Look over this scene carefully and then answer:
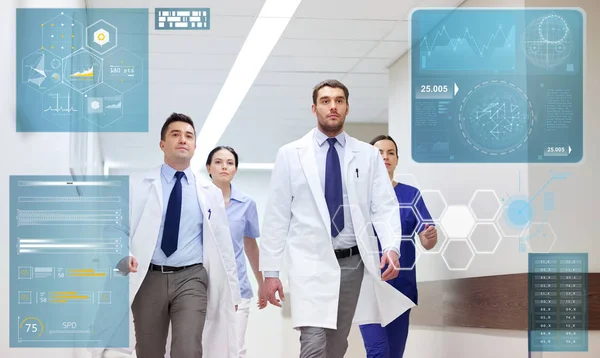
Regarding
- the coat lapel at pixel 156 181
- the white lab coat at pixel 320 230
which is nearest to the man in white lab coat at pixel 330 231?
the white lab coat at pixel 320 230

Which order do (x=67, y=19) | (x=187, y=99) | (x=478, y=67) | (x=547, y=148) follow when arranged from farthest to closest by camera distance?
(x=187, y=99) < (x=478, y=67) < (x=547, y=148) < (x=67, y=19)

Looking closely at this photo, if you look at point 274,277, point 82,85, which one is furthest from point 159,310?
point 82,85

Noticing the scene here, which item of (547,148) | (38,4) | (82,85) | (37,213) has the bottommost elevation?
(37,213)

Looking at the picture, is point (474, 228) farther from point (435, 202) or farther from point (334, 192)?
point (334, 192)

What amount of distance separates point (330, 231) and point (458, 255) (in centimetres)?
242

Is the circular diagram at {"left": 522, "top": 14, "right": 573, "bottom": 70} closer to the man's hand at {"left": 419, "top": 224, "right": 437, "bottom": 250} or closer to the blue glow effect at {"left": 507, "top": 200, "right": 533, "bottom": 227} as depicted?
the blue glow effect at {"left": 507, "top": 200, "right": 533, "bottom": 227}

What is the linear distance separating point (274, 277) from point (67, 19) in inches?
62.4

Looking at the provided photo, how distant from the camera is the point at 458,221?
17.6 feet

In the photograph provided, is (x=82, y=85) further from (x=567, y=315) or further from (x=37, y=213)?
(x=567, y=315)

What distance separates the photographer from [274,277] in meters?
3.41

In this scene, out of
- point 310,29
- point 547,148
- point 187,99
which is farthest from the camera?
point 187,99

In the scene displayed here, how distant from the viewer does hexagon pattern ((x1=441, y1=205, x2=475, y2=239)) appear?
206 inches

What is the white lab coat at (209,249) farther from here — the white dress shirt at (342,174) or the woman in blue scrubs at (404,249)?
the woman in blue scrubs at (404,249)

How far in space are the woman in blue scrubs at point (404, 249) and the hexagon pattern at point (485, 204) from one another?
749 mm
